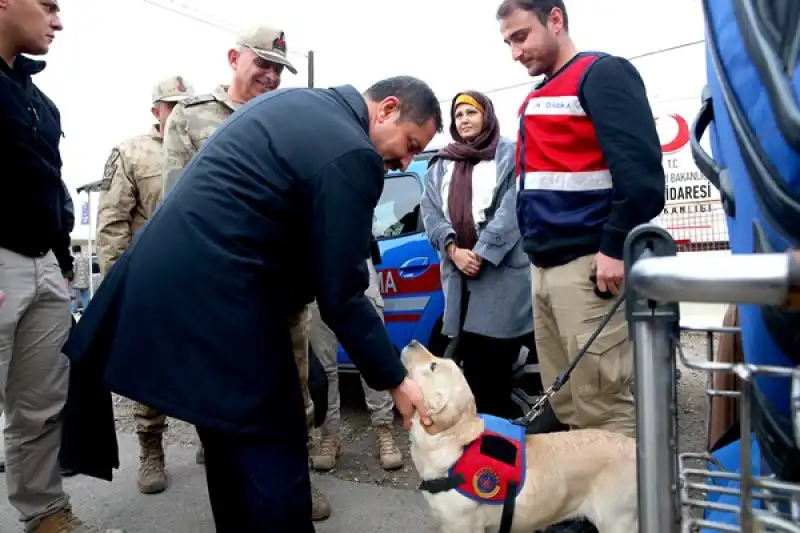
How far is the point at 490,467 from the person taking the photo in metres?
2.05

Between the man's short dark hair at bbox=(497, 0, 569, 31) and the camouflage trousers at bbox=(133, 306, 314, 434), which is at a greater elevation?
the man's short dark hair at bbox=(497, 0, 569, 31)

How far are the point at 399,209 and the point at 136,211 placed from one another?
68.1 inches

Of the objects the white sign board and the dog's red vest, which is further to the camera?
the white sign board

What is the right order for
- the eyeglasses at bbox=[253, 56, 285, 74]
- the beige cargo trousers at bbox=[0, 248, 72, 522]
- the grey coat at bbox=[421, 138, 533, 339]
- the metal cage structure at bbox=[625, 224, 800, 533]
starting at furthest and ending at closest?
the grey coat at bbox=[421, 138, 533, 339], the eyeglasses at bbox=[253, 56, 285, 74], the beige cargo trousers at bbox=[0, 248, 72, 522], the metal cage structure at bbox=[625, 224, 800, 533]

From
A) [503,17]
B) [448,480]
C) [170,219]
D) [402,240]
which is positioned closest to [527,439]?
[448,480]

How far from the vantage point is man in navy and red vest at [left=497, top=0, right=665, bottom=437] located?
83.2 inches

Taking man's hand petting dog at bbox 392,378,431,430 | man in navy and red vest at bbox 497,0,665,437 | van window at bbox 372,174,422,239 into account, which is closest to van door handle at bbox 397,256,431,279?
van window at bbox 372,174,422,239

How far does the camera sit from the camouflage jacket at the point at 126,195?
3.44 metres

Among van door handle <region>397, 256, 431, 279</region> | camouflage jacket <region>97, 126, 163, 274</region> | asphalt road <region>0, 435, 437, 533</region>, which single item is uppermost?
camouflage jacket <region>97, 126, 163, 274</region>

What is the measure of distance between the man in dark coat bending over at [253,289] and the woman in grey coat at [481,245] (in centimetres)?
161

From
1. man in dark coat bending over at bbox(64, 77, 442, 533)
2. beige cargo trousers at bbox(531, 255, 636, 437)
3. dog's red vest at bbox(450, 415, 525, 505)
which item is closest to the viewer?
man in dark coat bending over at bbox(64, 77, 442, 533)

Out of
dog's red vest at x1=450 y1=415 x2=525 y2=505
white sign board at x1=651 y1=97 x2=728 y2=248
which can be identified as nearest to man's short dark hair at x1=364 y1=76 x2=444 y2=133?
dog's red vest at x1=450 y1=415 x2=525 y2=505

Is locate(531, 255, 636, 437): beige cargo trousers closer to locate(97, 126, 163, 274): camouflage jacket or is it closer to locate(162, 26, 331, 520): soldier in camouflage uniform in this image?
locate(162, 26, 331, 520): soldier in camouflage uniform

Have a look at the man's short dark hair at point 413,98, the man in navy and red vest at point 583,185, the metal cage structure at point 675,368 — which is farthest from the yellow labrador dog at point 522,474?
the metal cage structure at point 675,368
